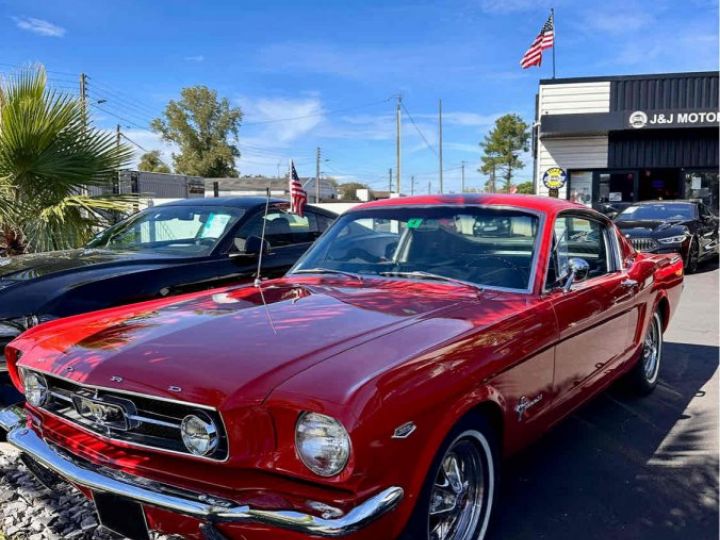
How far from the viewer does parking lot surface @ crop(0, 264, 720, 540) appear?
2.87 meters

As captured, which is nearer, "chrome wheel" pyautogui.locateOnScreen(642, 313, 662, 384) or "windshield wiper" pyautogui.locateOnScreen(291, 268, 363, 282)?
"windshield wiper" pyautogui.locateOnScreen(291, 268, 363, 282)

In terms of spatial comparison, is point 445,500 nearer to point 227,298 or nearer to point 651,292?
point 227,298

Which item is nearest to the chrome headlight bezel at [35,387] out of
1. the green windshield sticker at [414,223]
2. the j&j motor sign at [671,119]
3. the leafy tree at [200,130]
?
the green windshield sticker at [414,223]

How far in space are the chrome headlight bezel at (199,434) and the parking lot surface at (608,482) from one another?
103cm

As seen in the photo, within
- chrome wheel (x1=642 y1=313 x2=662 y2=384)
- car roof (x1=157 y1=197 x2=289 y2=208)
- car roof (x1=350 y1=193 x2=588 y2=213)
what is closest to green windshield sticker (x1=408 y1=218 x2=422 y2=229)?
car roof (x1=350 y1=193 x2=588 y2=213)

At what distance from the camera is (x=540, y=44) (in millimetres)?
18578

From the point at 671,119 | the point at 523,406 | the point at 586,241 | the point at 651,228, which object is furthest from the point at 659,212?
the point at 523,406

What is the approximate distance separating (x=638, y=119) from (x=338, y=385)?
56.9 ft

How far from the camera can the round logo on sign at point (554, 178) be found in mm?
17516

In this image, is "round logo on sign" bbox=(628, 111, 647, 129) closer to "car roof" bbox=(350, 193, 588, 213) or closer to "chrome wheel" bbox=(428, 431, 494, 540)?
"car roof" bbox=(350, 193, 588, 213)

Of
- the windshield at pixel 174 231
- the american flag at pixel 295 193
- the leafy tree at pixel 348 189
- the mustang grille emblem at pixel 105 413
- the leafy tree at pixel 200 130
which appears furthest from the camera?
the leafy tree at pixel 348 189

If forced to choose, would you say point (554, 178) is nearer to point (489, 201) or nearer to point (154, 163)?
point (489, 201)

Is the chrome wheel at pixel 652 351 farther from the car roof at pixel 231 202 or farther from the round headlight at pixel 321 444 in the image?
the car roof at pixel 231 202

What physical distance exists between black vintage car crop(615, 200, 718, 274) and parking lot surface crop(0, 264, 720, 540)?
7.14 meters
